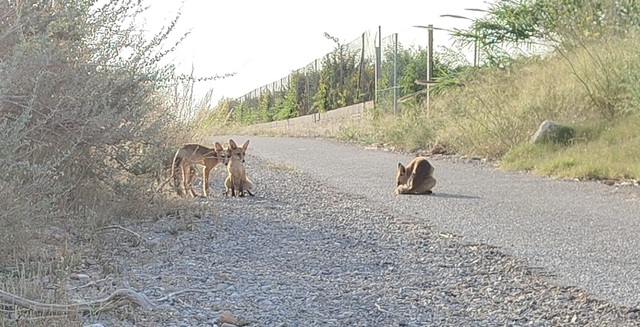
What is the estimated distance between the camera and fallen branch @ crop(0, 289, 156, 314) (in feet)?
9.42

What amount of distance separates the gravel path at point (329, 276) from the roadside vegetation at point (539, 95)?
13.3 feet

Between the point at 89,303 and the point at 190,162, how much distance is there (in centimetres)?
368

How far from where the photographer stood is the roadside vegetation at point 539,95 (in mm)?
9398

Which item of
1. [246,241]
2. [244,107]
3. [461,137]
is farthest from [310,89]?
[246,241]

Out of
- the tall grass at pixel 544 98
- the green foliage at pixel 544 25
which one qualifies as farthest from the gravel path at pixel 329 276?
the green foliage at pixel 544 25

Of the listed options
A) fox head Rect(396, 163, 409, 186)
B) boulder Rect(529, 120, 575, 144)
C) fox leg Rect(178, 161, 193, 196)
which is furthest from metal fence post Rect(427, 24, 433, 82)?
fox leg Rect(178, 161, 193, 196)

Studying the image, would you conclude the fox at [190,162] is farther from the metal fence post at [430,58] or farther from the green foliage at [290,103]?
the green foliage at [290,103]

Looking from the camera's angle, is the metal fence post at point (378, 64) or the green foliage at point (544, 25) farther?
the metal fence post at point (378, 64)

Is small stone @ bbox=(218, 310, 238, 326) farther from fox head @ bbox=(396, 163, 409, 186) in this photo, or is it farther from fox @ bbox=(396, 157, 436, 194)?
fox head @ bbox=(396, 163, 409, 186)

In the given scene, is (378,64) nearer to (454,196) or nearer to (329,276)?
(454,196)

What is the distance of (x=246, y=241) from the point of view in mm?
4738

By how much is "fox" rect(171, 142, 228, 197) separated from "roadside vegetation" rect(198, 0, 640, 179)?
2.27 metres

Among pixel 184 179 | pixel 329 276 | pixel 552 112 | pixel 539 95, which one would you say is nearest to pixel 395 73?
pixel 539 95

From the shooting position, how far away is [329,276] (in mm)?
3869
